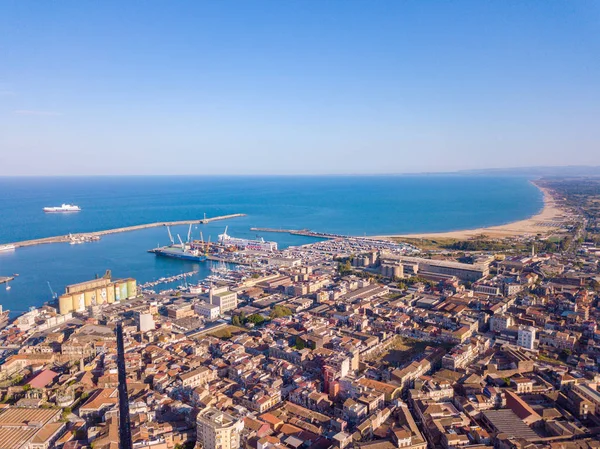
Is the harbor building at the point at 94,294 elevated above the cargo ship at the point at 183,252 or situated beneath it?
elevated above

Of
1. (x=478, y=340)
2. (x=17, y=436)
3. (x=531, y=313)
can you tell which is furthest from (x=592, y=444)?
(x=17, y=436)

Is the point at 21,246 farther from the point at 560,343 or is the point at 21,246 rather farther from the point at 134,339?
the point at 560,343

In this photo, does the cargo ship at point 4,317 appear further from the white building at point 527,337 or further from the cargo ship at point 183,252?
the white building at point 527,337

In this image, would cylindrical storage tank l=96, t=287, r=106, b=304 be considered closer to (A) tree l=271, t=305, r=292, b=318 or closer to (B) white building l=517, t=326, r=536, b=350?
(A) tree l=271, t=305, r=292, b=318

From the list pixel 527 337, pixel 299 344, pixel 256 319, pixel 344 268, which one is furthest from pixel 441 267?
pixel 299 344

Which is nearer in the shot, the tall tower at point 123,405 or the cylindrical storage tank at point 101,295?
the tall tower at point 123,405

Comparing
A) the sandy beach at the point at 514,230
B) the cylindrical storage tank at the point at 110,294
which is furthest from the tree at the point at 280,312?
the sandy beach at the point at 514,230

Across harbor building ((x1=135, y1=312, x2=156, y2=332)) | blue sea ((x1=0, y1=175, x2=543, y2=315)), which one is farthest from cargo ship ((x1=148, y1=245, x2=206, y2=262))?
harbor building ((x1=135, y1=312, x2=156, y2=332))
